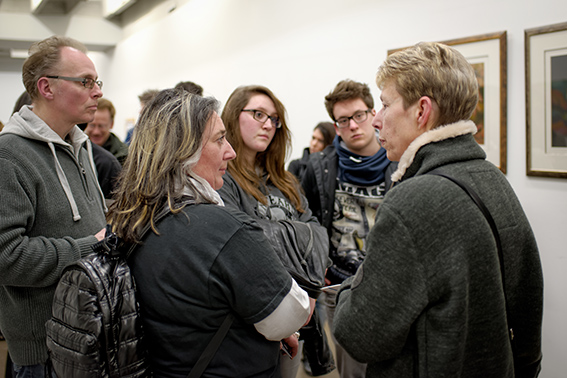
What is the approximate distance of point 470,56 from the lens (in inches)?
102

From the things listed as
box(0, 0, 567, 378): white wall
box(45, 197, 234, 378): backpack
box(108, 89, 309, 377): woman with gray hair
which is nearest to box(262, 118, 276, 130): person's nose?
box(108, 89, 309, 377): woman with gray hair

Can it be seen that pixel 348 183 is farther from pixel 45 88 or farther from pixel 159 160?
pixel 45 88

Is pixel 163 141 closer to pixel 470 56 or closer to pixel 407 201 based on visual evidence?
pixel 407 201

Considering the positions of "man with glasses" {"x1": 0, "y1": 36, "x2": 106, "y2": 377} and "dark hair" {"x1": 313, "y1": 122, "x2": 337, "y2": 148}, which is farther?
"dark hair" {"x1": 313, "y1": 122, "x2": 337, "y2": 148}

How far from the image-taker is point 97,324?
1.05 metres

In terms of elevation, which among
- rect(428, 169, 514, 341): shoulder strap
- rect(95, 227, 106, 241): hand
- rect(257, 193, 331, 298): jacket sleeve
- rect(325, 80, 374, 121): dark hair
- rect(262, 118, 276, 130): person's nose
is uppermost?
rect(325, 80, 374, 121): dark hair

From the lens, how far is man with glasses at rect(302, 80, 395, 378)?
86.7 inches

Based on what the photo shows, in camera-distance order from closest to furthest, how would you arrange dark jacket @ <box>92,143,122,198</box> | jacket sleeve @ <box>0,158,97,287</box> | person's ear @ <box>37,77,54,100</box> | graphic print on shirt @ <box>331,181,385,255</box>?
1. jacket sleeve @ <box>0,158,97,287</box>
2. person's ear @ <box>37,77,54,100</box>
3. graphic print on shirt @ <box>331,181,385,255</box>
4. dark jacket @ <box>92,143,122,198</box>

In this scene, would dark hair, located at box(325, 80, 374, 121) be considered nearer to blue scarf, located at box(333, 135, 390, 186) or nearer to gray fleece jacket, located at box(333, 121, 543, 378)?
blue scarf, located at box(333, 135, 390, 186)

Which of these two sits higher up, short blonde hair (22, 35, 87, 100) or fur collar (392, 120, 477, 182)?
short blonde hair (22, 35, 87, 100)

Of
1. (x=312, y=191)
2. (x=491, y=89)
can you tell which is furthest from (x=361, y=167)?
(x=491, y=89)

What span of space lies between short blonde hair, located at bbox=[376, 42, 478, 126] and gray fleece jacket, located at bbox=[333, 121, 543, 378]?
0.17 ft

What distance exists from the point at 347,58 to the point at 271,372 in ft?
9.45

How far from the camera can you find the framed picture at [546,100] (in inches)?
86.1
